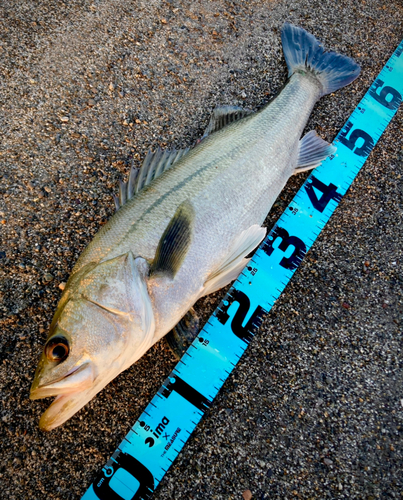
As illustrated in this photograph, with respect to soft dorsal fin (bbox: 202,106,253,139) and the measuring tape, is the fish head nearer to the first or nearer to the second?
the measuring tape

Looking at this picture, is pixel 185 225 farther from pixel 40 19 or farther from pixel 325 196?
pixel 40 19

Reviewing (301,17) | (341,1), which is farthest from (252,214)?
(341,1)

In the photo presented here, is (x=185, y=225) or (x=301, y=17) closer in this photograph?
(x=185, y=225)

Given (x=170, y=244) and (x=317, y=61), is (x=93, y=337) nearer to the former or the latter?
(x=170, y=244)

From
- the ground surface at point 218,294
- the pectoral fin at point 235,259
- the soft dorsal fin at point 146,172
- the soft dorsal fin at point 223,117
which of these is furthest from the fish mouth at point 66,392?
the soft dorsal fin at point 223,117

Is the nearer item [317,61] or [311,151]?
[311,151]

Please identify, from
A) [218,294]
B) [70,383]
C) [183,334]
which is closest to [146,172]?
[218,294]
